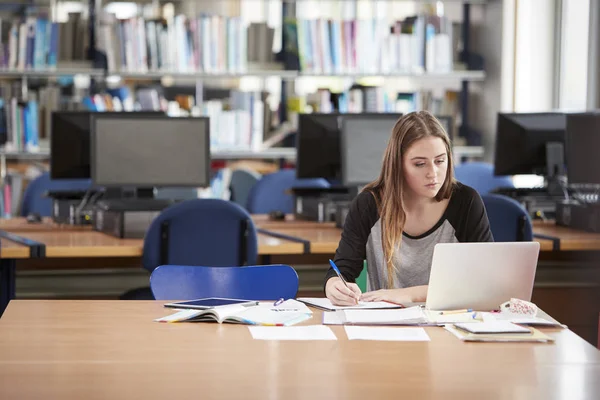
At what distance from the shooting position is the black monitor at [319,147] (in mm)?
4523

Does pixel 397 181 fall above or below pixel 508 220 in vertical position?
above

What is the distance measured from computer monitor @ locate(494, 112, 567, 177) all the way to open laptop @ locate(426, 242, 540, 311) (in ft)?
7.52

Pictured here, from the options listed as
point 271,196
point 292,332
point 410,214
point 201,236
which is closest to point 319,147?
point 271,196

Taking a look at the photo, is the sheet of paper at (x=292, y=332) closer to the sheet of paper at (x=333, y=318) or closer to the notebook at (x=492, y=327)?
the sheet of paper at (x=333, y=318)

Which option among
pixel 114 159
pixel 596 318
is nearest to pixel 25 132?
pixel 114 159

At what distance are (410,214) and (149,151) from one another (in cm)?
167

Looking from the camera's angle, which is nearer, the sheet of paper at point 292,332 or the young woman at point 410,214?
the sheet of paper at point 292,332

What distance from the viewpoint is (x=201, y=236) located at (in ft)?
11.8

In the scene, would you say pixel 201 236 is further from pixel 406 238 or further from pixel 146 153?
Result: pixel 406 238

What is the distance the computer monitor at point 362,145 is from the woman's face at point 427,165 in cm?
158

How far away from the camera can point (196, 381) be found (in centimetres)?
174

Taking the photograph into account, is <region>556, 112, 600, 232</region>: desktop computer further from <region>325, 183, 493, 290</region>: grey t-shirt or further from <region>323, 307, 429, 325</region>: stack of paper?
<region>323, 307, 429, 325</region>: stack of paper

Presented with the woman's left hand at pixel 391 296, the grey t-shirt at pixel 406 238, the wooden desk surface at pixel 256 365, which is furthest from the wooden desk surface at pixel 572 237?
the wooden desk surface at pixel 256 365

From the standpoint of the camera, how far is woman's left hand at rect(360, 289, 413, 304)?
245cm
